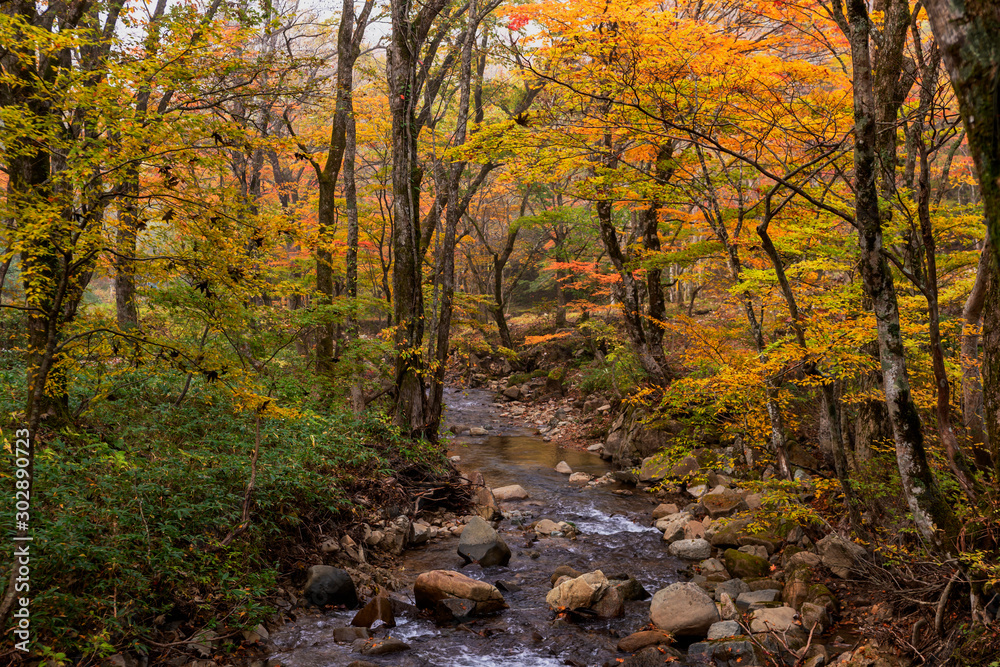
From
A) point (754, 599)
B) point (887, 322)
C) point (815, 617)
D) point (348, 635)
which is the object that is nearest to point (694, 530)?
point (754, 599)

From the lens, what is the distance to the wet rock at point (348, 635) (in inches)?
192

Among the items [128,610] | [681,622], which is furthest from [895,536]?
[128,610]

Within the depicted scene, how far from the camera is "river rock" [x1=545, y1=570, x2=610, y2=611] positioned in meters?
5.68

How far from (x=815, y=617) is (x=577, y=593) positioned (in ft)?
7.38

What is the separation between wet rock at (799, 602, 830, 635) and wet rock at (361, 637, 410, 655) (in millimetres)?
3726

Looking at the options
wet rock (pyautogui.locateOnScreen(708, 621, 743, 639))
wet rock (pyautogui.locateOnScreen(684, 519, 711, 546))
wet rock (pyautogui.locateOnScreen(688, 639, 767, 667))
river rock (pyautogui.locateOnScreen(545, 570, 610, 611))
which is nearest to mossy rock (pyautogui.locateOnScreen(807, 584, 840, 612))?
wet rock (pyautogui.locateOnScreen(708, 621, 743, 639))

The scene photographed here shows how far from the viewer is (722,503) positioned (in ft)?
27.2

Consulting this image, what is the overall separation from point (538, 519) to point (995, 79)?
812 cm

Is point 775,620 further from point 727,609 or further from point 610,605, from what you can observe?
point 610,605

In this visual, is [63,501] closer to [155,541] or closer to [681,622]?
[155,541]

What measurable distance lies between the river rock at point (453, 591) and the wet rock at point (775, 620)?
252 centimetres

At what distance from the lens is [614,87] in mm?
7812

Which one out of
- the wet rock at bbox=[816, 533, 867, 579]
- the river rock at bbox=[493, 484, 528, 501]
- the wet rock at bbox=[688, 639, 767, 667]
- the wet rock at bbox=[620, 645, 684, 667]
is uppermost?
the wet rock at bbox=[816, 533, 867, 579]

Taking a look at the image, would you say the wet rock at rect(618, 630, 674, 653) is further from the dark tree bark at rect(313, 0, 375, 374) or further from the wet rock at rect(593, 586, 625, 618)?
the dark tree bark at rect(313, 0, 375, 374)
